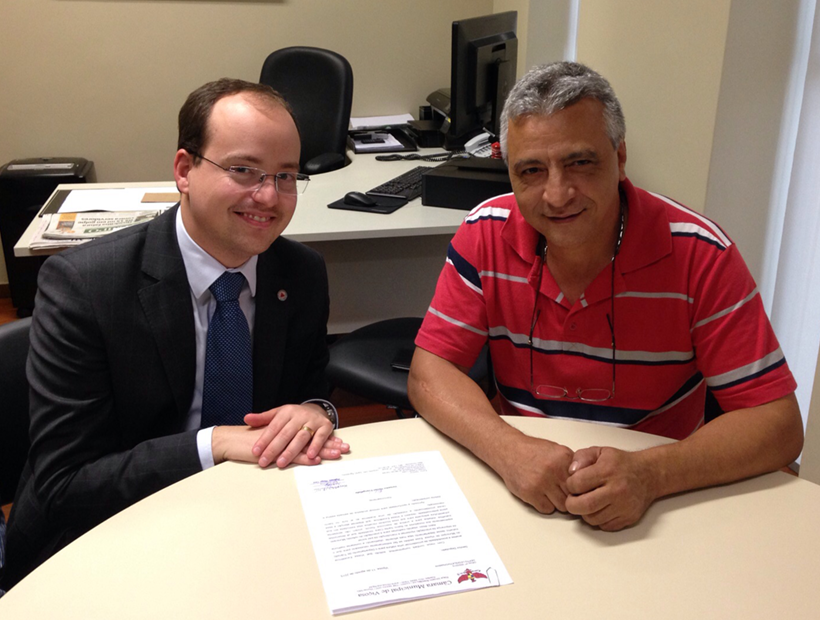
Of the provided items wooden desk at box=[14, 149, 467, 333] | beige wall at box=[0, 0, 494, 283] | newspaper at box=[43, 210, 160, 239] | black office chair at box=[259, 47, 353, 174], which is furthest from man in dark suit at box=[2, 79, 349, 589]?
beige wall at box=[0, 0, 494, 283]

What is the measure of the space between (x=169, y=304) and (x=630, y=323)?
34.9 inches

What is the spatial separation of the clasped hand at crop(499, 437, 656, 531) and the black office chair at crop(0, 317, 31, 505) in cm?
95

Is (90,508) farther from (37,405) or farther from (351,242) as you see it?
(351,242)

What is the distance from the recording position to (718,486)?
122cm

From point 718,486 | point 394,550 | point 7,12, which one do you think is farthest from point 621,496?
point 7,12

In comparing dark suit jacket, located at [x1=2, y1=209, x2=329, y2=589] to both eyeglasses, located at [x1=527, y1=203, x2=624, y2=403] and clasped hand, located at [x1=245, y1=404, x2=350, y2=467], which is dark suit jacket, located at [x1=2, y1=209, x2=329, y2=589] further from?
eyeglasses, located at [x1=527, y1=203, x2=624, y2=403]

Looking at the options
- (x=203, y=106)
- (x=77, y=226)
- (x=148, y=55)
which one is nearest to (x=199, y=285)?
(x=203, y=106)

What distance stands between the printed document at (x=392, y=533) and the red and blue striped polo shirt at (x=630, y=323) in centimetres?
38

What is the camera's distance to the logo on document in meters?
1.00

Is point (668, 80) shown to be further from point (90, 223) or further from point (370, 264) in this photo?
point (90, 223)

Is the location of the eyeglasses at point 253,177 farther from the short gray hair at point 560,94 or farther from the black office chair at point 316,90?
the black office chair at point 316,90

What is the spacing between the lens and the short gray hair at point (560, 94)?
1.38 meters

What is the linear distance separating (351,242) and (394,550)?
6.67ft

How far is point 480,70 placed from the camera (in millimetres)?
3072
